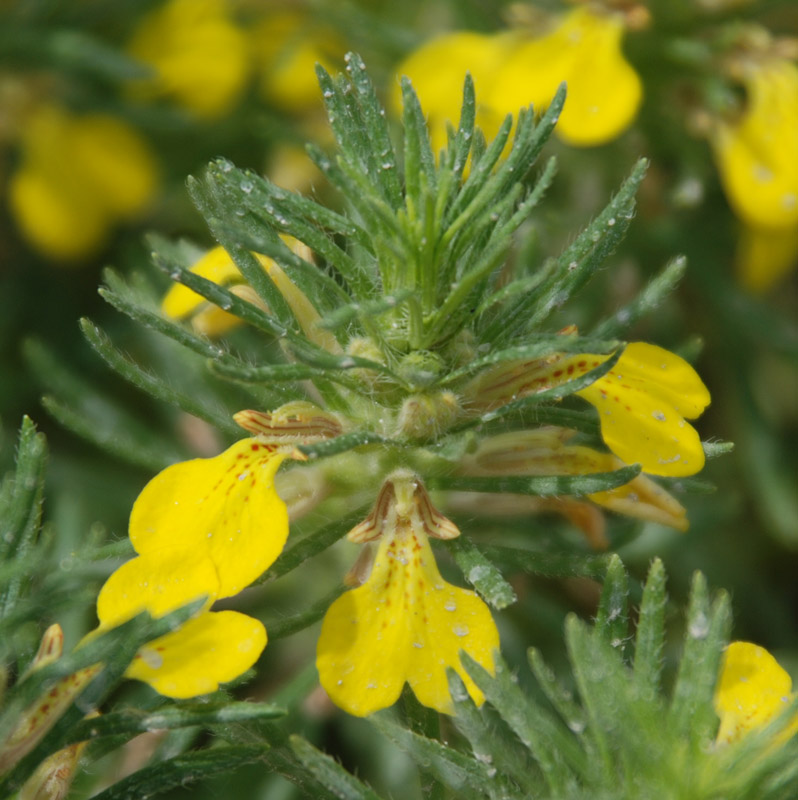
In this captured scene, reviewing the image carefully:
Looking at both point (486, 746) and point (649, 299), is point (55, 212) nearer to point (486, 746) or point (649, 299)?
point (649, 299)

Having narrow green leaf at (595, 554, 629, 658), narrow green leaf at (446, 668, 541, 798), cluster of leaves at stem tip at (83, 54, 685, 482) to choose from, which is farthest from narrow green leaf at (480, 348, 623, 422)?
narrow green leaf at (446, 668, 541, 798)

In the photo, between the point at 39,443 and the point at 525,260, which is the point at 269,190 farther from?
the point at 525,260

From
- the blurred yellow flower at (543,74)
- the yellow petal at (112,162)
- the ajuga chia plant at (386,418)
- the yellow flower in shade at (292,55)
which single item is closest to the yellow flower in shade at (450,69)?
the blurred yellow flower at (543,74)

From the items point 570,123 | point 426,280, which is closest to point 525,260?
point 570,123

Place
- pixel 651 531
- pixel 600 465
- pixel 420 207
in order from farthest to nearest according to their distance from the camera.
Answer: pixel 651 531
pixel 600 465
pixel 420 207

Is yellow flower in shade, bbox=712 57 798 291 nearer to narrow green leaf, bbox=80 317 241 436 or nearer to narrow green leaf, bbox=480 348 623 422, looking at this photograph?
narrow green leaf, bbox=480 348 623 422

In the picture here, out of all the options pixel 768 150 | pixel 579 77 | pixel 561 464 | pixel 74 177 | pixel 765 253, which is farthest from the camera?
pixel 74 177

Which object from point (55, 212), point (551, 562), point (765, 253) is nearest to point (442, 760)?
point (551, 562)
